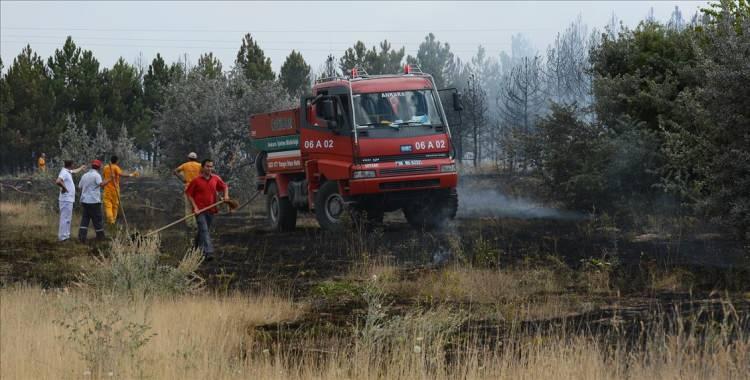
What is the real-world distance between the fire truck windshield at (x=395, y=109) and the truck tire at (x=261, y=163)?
15.1ft

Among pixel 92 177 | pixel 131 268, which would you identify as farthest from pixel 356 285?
pixel 92 177

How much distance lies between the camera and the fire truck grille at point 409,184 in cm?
2011

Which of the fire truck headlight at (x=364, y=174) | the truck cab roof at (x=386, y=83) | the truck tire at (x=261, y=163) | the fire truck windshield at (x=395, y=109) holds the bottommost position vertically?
the fire truck headlight at (x=364, y=174)

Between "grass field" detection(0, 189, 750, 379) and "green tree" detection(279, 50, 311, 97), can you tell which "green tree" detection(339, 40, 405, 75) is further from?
"grass field" detection(0, 189, 750, 379)

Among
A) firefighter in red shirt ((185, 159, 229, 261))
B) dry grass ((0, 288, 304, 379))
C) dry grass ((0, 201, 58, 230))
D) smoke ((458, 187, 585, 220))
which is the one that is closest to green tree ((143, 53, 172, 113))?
dry grass ((0, 201, 58, 230))

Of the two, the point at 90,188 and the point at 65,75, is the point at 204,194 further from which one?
the point at 65,75

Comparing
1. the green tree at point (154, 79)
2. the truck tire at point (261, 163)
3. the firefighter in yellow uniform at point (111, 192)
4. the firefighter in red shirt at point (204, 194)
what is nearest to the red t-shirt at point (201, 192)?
the firefighter in red shirt at point (204, 194)

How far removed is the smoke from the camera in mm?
25383

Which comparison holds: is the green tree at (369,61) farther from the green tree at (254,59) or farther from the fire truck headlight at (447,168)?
the fire truck headlight at (447,168)

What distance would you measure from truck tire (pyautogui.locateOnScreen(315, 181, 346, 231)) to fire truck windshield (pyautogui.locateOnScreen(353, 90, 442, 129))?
1605 mm

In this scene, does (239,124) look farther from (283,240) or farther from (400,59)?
(400,59)

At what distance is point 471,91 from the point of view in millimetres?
56969

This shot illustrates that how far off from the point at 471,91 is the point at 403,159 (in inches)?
1473

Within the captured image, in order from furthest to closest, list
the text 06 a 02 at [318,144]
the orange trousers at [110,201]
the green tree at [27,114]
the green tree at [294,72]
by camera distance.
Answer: the green tree at [294,72]
the green tree at [27,114]
the orange trousers at [110,201]
the text 06 a 02 at [318,144]
